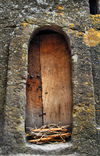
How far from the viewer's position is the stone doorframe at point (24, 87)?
244 centimetres

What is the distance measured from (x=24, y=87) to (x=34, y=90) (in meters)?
0.52

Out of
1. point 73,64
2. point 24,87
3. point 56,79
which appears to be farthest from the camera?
point 56,79

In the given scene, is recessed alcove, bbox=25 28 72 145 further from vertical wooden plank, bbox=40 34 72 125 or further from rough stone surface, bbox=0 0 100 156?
rough stone surface, bbox=0 0 100 156

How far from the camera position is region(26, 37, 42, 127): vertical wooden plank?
9.70 ft

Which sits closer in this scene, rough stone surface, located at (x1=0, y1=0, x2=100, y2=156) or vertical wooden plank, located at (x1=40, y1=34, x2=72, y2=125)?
rough stone surface, located at (x1=0, y1=0, x2=100, y2=156)

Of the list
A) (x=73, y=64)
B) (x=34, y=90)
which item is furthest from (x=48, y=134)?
(x=73, y=64)

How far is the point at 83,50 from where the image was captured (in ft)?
8.90

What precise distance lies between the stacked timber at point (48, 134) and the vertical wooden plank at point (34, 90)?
0.23 meters

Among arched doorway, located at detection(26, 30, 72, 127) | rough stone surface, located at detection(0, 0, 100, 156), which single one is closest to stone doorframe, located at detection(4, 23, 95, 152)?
rough stone surface, located at detection(0, 0, 100, 156)

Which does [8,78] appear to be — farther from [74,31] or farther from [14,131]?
[74,31]

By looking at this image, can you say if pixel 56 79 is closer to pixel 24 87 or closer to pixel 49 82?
pixel 49 82

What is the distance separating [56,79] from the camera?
10.0 feet

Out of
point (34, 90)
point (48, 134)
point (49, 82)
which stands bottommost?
point (48, 134)

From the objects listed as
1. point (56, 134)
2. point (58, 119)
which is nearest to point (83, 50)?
point (58, 119)
